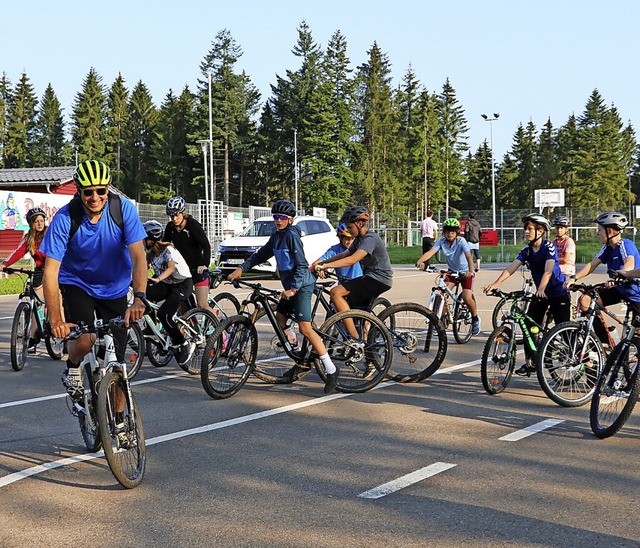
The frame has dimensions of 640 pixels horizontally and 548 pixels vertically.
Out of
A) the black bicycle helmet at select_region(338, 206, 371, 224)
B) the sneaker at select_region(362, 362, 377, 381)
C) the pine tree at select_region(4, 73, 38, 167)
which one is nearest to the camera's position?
the sneaker at select_region(362, 362, 377, 381)

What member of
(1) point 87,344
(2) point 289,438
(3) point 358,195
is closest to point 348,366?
(2) point 289,438

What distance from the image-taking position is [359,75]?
9256 centimetres

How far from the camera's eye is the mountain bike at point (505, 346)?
27.0ft

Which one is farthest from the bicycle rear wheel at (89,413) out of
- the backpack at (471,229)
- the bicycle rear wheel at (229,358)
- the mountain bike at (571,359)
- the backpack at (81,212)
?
the backpack at (471,229)

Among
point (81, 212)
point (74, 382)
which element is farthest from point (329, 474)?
point (81, 212)

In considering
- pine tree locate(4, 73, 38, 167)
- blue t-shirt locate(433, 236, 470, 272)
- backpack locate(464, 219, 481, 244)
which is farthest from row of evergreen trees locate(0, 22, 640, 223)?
blue t-shirt locate(433, 236, 470, 272)

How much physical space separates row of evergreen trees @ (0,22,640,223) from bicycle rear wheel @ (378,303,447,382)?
59.2 meters

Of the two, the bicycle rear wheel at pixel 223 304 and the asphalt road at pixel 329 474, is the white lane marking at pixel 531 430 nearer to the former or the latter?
the asphalt road at pixel 329 474

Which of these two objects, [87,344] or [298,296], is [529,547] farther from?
[298,296]

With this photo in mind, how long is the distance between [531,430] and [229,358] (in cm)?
278

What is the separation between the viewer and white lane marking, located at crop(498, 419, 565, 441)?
21.7ft

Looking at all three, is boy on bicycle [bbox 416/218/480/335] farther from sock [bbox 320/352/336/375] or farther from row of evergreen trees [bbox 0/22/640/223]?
row of evergreen trees [bbox 0/22/640/223]

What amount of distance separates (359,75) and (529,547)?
3575 inches

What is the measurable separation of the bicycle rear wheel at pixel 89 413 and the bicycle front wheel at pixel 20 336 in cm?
416
